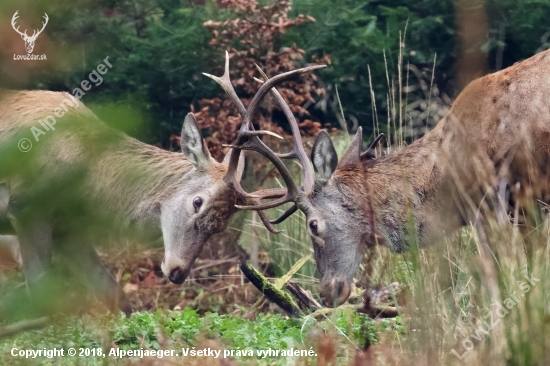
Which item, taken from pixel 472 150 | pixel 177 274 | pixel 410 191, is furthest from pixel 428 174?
pixel 177 274

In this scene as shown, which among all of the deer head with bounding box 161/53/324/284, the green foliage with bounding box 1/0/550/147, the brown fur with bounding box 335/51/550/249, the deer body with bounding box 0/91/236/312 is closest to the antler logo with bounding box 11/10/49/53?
the deer body with bounding box 0/91/236/312

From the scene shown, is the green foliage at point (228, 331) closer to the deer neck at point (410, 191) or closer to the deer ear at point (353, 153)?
the deer neck at point (410, 191)

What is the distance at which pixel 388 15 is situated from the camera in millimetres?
9719

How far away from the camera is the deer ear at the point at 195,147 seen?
659cm

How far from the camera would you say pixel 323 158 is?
652cm

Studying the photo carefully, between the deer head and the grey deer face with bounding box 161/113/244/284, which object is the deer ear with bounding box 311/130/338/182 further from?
the grey deer face with bounding box 161/113/244/284

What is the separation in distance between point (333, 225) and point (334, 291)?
545 millimetres

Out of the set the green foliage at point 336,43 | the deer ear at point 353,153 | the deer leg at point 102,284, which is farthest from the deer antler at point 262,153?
the green foliage at point 336,43

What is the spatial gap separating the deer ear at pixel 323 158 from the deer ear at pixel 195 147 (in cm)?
92

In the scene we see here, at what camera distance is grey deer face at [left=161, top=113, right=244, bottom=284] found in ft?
21.1

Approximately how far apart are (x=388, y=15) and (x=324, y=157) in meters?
3.85

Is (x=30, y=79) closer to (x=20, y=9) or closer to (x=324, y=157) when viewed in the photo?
(x=20, y=9)

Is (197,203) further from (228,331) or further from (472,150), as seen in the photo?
(472,150)

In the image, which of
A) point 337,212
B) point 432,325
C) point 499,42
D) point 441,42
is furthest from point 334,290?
point 441,42
